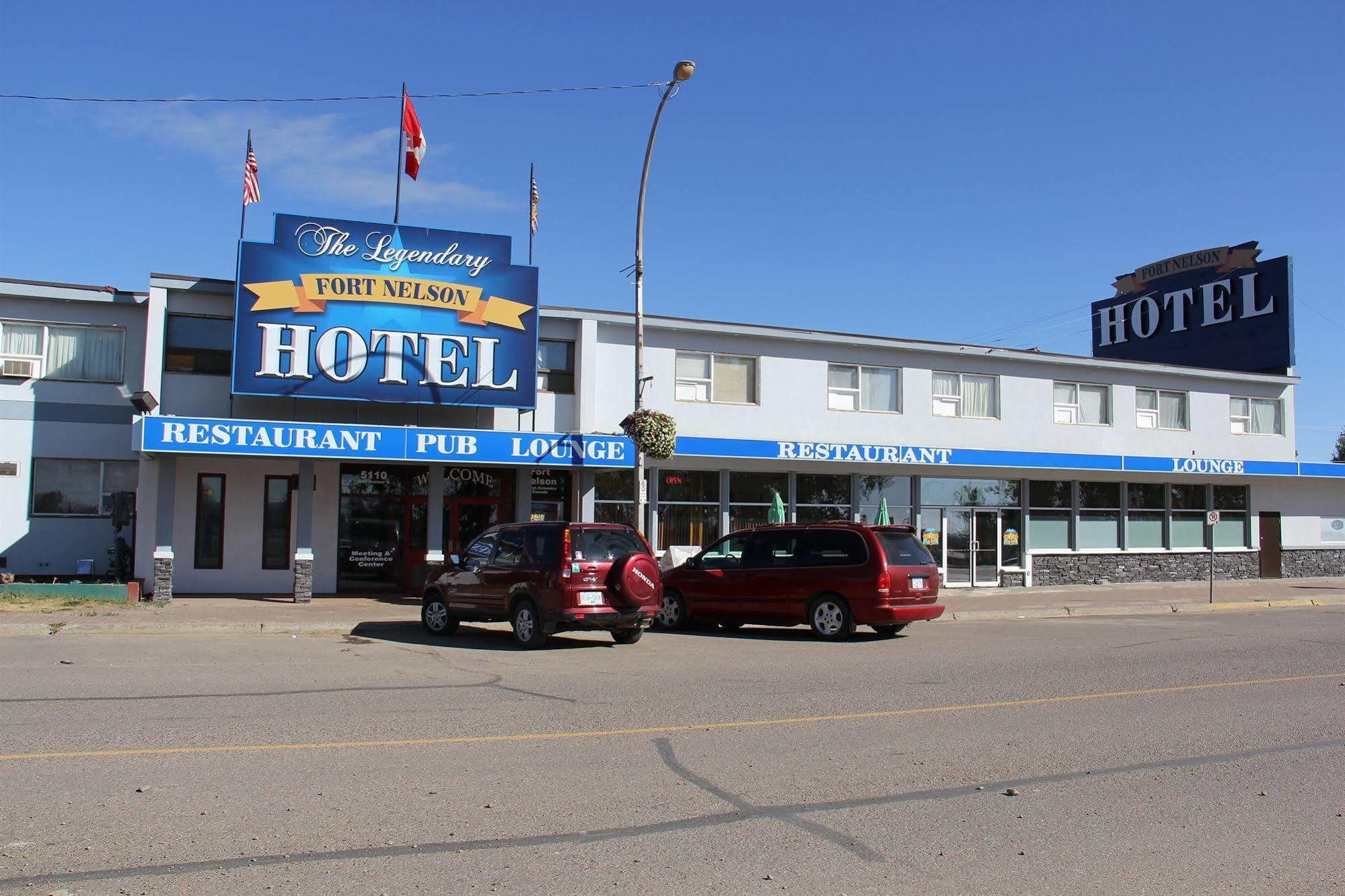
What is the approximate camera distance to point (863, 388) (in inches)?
1014

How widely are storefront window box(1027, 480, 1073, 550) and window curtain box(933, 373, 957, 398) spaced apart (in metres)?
3.39

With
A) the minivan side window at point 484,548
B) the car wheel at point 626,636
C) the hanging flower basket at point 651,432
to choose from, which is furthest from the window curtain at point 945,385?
the minivan side window at point 484,548

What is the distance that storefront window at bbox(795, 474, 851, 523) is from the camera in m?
25.4

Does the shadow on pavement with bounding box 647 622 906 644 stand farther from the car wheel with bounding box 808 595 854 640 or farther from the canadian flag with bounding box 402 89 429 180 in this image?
the canadian flag with bounding box 402 89 429 180

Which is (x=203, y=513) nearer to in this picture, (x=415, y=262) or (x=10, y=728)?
(x=415, y=262)

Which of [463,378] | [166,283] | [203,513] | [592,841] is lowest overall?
[592,841]

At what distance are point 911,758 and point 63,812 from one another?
5.46m

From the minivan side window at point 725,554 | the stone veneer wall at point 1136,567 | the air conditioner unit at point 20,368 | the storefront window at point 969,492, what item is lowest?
the stone veneer wall at point 1136,567

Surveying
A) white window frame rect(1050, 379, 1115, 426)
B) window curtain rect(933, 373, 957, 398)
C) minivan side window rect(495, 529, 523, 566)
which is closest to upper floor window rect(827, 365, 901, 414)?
window curtain rect(933, 373, 957, 398)

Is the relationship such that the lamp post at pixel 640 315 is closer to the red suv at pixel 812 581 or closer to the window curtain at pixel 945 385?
the red suv at pixel 812 581

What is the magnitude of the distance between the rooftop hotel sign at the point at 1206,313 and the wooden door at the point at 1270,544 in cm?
467

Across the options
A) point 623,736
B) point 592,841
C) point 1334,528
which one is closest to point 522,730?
A: point 623,736

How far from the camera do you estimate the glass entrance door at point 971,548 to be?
26828 millimetres

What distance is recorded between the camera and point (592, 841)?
5684 millimetres
